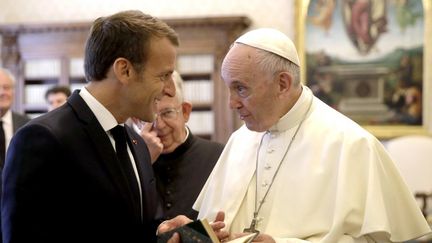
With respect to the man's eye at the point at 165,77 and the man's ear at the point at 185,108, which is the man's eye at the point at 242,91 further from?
the man's ear at the point at 185,108

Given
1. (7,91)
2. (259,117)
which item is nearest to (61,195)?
(259,117)

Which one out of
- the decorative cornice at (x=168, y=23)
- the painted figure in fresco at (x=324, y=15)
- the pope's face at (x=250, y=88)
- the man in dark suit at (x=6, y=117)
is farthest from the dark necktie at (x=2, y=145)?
the painted figure in fresco at (x=324, y=15)

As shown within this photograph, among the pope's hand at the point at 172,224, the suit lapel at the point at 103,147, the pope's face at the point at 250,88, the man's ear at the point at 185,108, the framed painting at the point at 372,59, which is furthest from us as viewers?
the framed painting at the point at 372,59

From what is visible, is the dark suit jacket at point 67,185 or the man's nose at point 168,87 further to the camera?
the man's nose at point 168,87

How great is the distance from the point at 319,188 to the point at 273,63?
55 cm

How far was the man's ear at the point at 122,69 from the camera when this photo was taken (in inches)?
85.4

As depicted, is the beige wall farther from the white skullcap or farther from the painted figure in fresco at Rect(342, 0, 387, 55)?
the white skullcap

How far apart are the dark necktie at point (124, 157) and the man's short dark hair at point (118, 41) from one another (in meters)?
0.20

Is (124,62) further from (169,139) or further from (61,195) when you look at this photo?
(169,139)

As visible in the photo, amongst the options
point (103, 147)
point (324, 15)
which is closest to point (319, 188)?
point (103, 147)

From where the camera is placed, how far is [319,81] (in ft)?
27.7

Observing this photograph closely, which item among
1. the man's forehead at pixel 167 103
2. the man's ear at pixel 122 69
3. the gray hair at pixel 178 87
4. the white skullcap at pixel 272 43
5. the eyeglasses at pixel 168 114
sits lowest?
the eyeglasses at pixel 168 114

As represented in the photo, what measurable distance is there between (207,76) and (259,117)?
595cm

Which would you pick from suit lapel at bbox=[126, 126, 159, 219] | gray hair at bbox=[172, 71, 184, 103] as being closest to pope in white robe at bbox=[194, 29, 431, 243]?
suit lapel at bbox=[126, 126, 159, 219]
